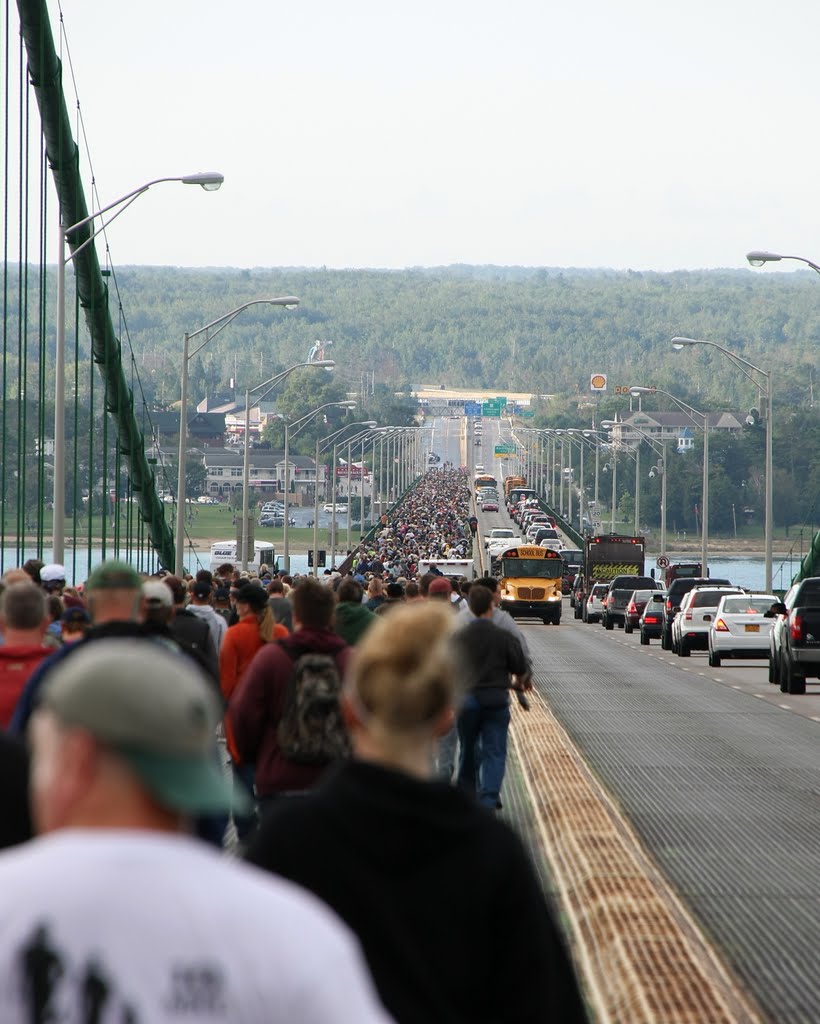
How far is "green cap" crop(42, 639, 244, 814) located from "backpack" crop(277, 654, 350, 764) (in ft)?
16.7

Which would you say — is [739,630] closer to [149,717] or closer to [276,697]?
[276,697]

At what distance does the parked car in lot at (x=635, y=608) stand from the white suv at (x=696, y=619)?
41.0 feet

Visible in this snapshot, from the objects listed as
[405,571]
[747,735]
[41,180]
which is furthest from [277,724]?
[405,571]

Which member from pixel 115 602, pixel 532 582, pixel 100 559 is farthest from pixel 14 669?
pixel 100 559

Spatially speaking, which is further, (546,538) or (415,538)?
(415,538)

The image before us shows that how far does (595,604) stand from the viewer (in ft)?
211

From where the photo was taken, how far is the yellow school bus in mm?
61062

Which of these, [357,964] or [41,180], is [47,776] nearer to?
[357,964]

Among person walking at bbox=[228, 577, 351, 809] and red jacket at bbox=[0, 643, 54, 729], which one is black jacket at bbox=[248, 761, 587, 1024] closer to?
red jacket at bbox=[0, 643, 54, 729]

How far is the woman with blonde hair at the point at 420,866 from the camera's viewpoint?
3463 mm

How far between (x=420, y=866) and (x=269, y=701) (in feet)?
15.2

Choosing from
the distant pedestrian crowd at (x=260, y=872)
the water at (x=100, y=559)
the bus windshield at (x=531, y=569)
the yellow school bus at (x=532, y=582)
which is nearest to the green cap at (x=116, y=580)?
the distant pedestrian crowd at (x=260, y=872)

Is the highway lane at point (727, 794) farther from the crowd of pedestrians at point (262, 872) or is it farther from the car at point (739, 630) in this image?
the crowd of pedestrians at point (262, 872)

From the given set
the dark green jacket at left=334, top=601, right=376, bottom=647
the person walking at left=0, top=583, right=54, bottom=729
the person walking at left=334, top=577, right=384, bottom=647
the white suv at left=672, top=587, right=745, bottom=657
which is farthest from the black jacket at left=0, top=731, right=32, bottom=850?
the white suv at left=672, top=587, right=745, bottom=657
